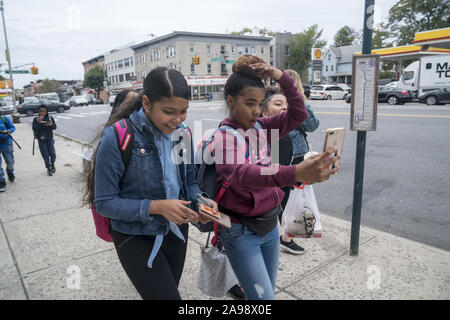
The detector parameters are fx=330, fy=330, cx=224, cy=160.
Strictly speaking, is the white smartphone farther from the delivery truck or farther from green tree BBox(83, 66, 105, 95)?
green tree BBox(83, 66, 105, 95)

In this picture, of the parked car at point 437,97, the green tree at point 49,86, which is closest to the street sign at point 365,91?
the parked car at point 437,97

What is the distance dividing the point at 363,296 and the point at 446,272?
2.87 feet

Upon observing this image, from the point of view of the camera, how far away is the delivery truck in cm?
2042

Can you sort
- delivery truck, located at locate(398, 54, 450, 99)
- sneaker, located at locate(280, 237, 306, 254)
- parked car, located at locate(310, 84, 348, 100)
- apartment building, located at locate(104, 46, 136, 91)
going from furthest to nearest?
apartment building, located at locate(104, 46, 136, 91) → parked car, located at locate(310, 84, 348, 100) → delivery truck, located at locate(398, 54, 450, 99) → sneaker, located at locate(280, 237, 306, 254)

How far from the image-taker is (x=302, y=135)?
338 cm

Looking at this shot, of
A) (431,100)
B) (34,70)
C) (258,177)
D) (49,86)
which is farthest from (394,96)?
(49,86)

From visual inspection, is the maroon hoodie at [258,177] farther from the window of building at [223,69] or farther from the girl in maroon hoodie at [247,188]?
the window of building at [223,69]

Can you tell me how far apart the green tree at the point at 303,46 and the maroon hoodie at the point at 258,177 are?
190 feet

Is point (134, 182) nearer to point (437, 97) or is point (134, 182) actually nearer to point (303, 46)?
point (437, 97)

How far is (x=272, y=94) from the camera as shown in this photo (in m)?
3.17

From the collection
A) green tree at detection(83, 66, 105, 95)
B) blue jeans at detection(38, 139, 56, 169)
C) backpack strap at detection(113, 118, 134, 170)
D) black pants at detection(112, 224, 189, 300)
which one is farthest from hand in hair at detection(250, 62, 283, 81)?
green tree at detection(83, 66, 105, 95)

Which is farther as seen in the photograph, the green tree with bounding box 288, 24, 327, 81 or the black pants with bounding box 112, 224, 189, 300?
the green tree with bounding box 288, 24, 327, 81

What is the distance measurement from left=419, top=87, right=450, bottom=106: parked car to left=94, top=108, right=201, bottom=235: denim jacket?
21.0 metres

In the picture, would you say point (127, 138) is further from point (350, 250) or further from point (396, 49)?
point (396, 49)
